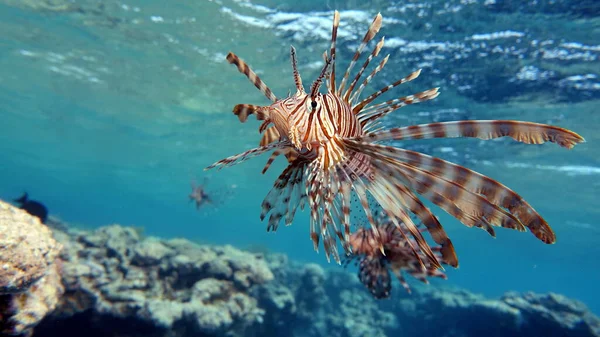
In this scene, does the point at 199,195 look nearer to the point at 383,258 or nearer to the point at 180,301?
the point at 180,301

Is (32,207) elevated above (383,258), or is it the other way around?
(32,207)

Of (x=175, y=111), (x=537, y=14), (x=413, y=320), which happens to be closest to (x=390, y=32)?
(x=537, y=14)

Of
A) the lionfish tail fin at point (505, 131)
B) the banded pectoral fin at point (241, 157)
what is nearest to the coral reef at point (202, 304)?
the banded pectoral fin at point (241, 157)

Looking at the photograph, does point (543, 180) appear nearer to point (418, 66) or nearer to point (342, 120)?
point (418, 66)

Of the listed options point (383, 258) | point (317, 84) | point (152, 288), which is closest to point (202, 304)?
point (152, 288)

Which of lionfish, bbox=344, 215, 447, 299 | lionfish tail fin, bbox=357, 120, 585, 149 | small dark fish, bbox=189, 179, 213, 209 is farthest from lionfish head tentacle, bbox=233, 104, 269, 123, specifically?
small dark fish, bbox=189, 179, 213, 209

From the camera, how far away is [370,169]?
1.73 meters

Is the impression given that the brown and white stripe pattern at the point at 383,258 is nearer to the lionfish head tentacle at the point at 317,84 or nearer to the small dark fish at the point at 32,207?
the lionfish head tentacle at the point at 317,84

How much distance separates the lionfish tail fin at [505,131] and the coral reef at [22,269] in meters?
4.06

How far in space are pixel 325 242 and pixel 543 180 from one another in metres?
21.9

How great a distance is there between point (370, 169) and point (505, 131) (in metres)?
0.64

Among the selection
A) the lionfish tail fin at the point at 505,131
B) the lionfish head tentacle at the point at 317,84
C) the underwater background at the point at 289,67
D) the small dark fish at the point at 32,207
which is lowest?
the lionfish tail fin at the point at 505,131

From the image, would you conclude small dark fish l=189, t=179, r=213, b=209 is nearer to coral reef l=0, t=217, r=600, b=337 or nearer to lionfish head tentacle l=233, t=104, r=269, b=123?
coral reef l=0, t=217, r=600, b=337

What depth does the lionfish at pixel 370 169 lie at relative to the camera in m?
1.28
